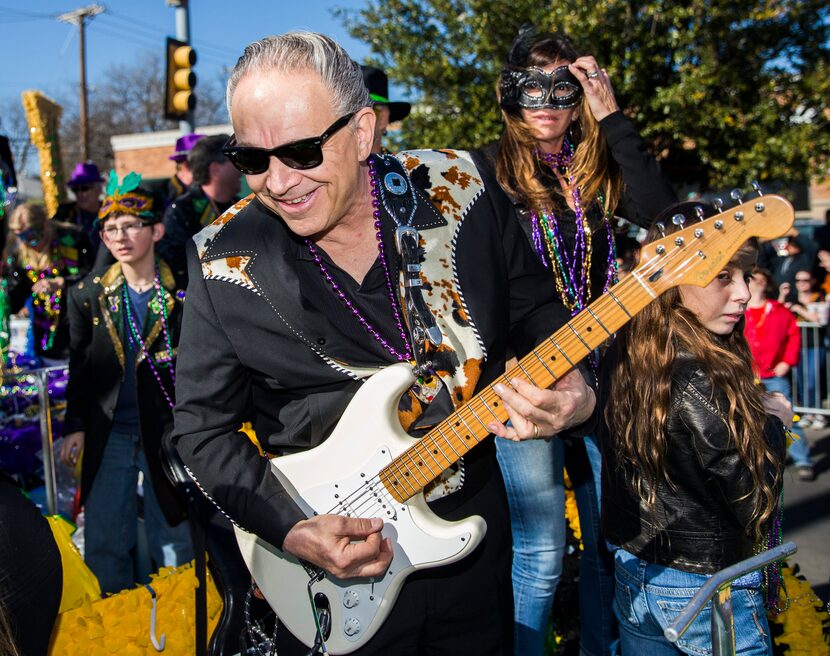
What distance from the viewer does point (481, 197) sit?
214 cm

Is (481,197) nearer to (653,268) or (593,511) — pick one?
(653,268)

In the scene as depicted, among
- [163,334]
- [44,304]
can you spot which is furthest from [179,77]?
[163,334]

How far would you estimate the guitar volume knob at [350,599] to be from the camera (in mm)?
1988

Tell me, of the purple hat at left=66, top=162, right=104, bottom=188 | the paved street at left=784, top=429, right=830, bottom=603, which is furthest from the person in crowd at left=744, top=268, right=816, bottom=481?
the purple hat at left=66, top=162, right=104, bottom=188

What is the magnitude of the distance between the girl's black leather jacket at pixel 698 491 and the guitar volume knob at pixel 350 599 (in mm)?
966

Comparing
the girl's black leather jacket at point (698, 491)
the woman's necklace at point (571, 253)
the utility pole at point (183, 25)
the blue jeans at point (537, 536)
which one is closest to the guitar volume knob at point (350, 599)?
the girl's black leather jacket at point (698, 491)

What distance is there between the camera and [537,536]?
294 centimetres

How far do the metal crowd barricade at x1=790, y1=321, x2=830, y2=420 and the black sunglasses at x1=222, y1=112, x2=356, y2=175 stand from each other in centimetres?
736

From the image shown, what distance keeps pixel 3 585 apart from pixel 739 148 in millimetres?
11597

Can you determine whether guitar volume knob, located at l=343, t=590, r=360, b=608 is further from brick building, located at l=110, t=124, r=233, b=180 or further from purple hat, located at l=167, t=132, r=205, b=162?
brick building, located at l=110, t=124, r=233, b=180

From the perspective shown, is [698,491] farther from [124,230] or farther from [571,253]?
[124,230]

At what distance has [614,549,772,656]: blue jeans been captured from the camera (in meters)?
2.25

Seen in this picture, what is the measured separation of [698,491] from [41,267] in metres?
6.12

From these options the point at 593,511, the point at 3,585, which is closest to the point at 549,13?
the point at 593,511
